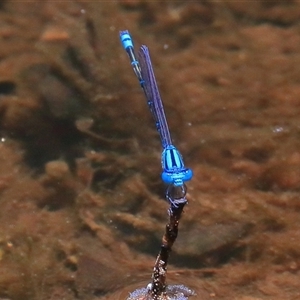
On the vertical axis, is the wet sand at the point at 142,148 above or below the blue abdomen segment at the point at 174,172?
above

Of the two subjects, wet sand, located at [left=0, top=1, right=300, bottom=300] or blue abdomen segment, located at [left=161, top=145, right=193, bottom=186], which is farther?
wet sand, located at [left=0, top=1, right=300, bottom=300]

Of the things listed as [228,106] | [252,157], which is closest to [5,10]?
[228,106]

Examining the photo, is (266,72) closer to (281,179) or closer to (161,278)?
(281,179)

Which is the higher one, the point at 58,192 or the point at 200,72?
the point at 200,72

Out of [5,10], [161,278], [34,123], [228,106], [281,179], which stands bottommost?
[161,278]

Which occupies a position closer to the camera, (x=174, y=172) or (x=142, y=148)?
(x=174, y=172)

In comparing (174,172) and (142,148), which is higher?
(142,148)

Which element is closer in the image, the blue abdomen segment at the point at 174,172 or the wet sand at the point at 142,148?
the blue abdomen segment at the point at 174,172

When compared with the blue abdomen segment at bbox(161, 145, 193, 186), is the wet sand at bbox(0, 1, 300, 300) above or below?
above
